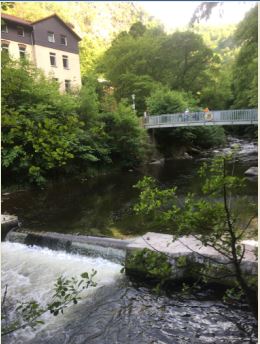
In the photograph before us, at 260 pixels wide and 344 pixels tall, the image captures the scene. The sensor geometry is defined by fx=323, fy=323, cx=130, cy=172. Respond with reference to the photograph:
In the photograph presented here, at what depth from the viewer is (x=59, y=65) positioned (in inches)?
1133

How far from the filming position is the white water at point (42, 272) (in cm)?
500

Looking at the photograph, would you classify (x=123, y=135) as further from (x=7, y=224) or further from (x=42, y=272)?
(x=42, y=272)

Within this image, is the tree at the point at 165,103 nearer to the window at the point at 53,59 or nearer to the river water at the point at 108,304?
the window at the point at 53,59

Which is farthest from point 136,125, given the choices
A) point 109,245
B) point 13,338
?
point 13,338

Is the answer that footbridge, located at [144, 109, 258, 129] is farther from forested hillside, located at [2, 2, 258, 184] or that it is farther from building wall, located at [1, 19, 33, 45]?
building wall, located at [1, 19, 33, 45]

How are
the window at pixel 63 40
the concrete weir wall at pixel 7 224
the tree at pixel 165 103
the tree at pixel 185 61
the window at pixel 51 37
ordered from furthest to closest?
the tree at pixel 185 61, the window at pixel 63 40, the window at pixel 51 37, the tree at pixel 165 103, the concrete weir wall at pixel 7 224

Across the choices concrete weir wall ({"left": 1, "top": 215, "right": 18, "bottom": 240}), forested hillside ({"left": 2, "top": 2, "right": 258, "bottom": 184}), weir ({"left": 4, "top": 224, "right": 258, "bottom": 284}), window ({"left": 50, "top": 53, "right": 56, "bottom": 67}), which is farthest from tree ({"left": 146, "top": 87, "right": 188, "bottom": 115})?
weir ({"left": 4, "top": 224, "right": 258, "bottom": 284})

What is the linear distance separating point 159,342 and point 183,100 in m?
24.1

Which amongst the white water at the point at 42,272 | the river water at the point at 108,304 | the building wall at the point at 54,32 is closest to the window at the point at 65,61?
the building wall at the point at 54,32

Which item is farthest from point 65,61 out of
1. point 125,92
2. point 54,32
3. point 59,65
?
point 125,92

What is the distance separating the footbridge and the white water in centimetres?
1377

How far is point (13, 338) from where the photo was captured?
4590 mm

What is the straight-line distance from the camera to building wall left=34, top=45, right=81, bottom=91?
1054 inches

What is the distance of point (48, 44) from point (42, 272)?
978 inches
